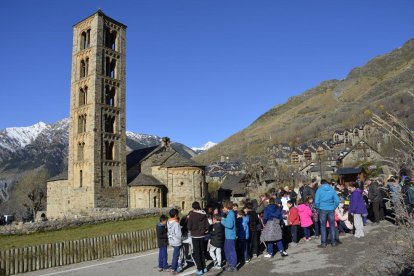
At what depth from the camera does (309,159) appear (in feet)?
350

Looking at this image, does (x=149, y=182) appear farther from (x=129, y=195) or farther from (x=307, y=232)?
(x=307, y=232)

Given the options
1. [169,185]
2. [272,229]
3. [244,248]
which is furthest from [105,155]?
[272,229]

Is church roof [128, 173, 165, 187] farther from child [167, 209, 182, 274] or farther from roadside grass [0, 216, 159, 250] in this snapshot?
child [167, 209, 182, 274]

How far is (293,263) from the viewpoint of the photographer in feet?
34.5

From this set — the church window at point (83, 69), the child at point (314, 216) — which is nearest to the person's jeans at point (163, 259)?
the child at point (314, 216)

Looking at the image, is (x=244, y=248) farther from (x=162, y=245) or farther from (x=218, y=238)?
(x=162, y=245)

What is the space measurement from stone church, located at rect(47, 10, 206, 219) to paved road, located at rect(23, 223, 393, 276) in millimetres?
26329

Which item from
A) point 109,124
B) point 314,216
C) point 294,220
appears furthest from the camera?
point 109,124

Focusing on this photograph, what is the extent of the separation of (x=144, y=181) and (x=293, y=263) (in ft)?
105

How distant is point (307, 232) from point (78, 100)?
35.6m

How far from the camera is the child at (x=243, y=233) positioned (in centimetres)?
1139

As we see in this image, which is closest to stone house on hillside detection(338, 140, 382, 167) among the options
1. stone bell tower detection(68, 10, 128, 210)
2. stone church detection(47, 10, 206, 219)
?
stone church detection(47, 10, 206, 219)

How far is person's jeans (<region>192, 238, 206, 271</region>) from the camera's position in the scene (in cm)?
1032

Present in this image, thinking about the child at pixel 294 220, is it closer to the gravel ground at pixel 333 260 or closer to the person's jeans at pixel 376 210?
the gravel ground at pixel 333 260
